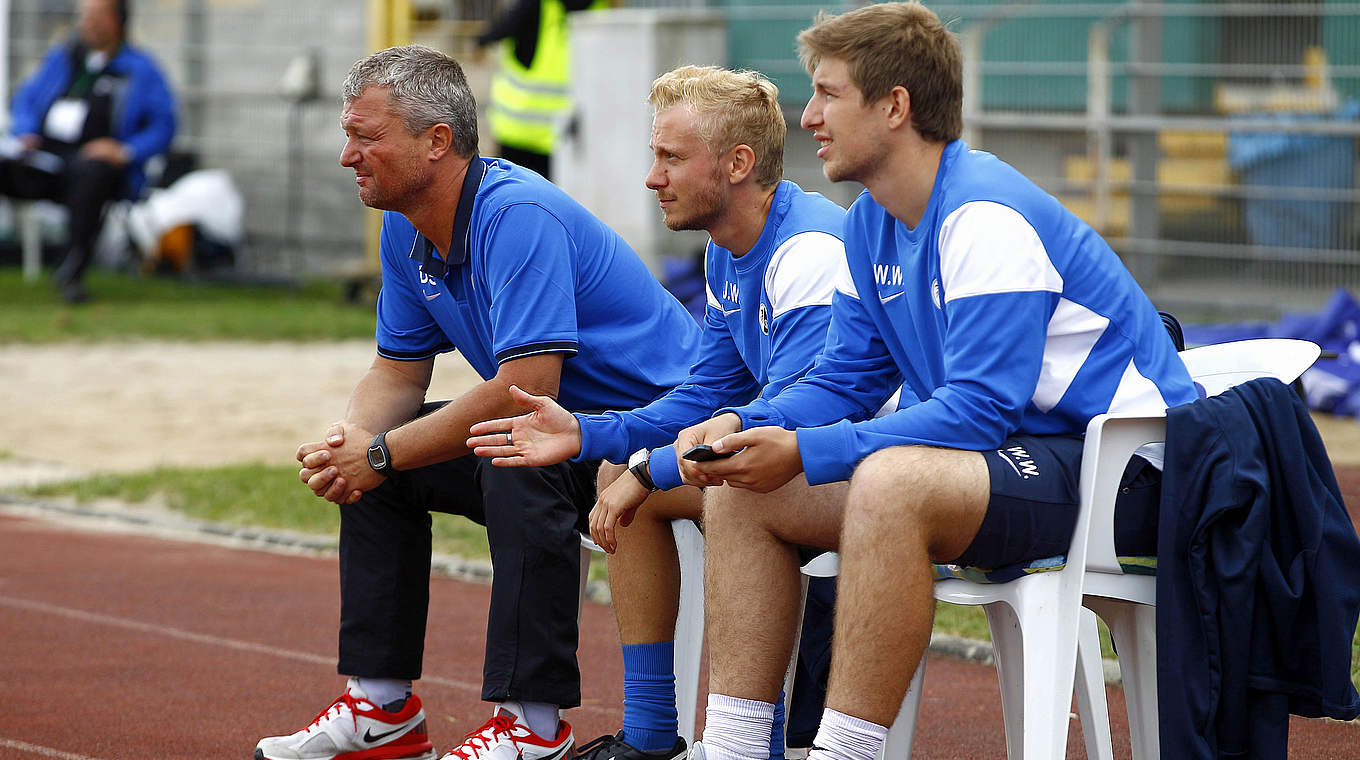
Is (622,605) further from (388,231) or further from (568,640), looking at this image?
(388,231)

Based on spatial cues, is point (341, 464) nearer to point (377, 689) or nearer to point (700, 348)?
point (377, 689)

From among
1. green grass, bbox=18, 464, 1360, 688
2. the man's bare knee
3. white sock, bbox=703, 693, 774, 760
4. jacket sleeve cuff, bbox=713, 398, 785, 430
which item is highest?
jacket sleeve cuff, bbox=713, 398, 785, 430

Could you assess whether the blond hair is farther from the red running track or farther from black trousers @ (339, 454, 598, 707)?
the red running track

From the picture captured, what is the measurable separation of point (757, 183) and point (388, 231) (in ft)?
2.97

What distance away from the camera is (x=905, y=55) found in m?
3.09

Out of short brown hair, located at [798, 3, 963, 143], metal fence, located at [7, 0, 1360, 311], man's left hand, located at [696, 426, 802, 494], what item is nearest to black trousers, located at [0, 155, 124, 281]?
metal fence, located at [7, 0, 1360, 311]

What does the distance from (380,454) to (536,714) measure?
633 millimetres

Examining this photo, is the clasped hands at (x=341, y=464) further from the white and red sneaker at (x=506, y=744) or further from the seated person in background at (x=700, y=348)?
the white and red sneaker at (x=506, y=744)

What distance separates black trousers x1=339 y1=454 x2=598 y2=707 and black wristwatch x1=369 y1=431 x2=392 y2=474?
11 centimetres

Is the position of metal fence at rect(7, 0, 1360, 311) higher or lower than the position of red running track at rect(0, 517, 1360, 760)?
higher

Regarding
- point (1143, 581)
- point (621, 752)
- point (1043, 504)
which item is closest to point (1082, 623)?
point (1143, 581)

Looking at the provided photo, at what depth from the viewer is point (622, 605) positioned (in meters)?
3.46

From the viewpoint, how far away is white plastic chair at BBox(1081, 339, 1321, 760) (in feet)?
9.66

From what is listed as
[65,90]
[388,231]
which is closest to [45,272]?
[65,90]
